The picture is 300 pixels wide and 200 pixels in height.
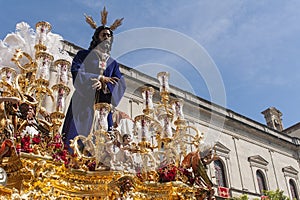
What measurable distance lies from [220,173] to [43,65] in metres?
14.9

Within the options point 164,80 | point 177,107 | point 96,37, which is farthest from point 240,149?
point 96,37

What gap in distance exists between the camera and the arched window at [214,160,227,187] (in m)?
19.6

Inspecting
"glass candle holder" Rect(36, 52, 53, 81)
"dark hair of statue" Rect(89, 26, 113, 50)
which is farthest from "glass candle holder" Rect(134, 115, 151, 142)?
"dark hair of statue" Rect(89, 26, 113, 50)

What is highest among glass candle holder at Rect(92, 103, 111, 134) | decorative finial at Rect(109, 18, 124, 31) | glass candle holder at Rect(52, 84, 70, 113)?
decorative finial at Rect(109, 18, 124, 31)

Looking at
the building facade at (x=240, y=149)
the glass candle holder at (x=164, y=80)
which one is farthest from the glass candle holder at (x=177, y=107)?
the building facade at (x=240, y=149)

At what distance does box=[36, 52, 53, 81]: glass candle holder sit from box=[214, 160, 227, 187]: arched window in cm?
1438

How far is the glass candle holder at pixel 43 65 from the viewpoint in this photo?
264 inches

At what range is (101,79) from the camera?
730cm

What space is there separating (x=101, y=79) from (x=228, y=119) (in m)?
15.5

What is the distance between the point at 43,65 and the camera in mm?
6816

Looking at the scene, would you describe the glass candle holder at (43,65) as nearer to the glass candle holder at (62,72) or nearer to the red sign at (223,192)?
the glass candle holder at (62,72)

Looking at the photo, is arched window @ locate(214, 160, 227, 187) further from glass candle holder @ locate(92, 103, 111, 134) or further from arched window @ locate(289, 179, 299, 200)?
glass candle holder @ locate(92, 103, 111, 134)

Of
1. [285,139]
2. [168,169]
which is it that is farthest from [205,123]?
[168,169]

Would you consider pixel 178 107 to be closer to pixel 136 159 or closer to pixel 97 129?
pixel 136 159
